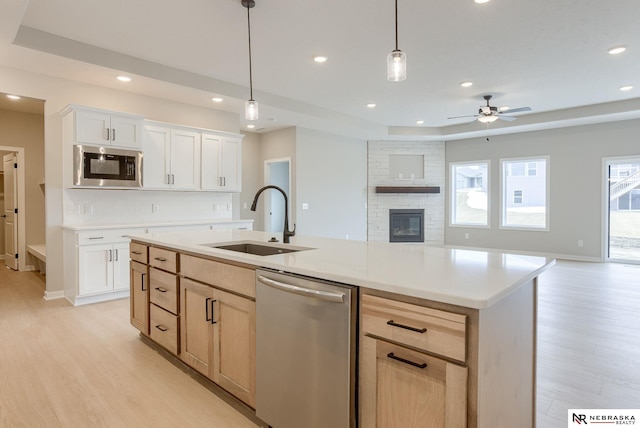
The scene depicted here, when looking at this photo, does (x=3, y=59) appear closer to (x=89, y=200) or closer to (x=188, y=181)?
(x=89, y=200)

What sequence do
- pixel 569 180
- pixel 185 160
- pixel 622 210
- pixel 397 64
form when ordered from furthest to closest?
pixel 569 180 → pixel 622 210 → pixel 185 160 → pixel 397 64

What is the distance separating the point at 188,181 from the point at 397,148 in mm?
5342

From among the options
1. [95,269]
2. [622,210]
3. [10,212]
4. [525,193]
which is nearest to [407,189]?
[525,193]

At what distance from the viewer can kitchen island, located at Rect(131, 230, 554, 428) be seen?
44.3 inches

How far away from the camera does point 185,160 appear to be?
5129 millimetres

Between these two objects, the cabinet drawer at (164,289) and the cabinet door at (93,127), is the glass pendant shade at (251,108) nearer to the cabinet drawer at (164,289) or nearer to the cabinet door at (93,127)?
the cabinet drawer at (164,289)

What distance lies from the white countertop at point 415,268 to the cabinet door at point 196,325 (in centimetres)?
26

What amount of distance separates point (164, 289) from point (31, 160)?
541 cm

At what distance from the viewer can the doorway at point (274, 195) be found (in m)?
7.59

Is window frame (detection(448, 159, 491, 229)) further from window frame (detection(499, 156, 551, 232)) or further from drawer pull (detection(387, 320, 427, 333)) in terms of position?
drawer pull (detection(387, 320, 427, 333))

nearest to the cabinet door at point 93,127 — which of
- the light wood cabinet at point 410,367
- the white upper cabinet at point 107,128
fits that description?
the white upper cabinet at point 107,128

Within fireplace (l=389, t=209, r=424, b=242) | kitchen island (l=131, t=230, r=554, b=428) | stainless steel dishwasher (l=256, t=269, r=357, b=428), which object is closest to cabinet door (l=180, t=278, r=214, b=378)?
kitchen island (l=131, t=230, r=554, b=428)

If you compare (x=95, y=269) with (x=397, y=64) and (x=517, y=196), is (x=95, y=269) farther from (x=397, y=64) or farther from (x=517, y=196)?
(x=517, y=196)

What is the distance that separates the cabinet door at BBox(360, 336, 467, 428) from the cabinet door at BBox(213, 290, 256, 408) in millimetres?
688
